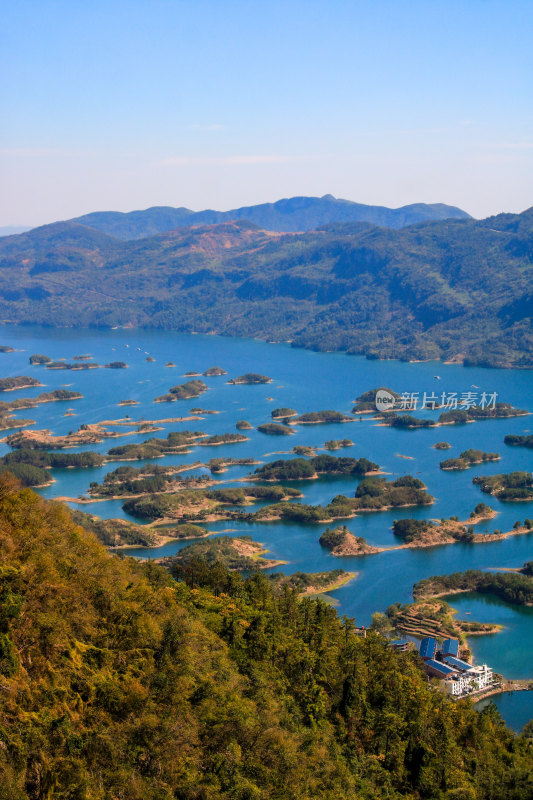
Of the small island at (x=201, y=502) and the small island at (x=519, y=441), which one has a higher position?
the small island at (x=519, y=441)

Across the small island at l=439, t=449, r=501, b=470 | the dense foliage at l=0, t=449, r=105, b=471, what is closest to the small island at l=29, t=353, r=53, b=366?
the dense foliage at l=0, t=449, r=105, b=471

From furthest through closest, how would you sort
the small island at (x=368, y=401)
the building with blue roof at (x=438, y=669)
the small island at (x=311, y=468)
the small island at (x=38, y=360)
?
1. the small island at (x=38, y=360)
2. the small island at (x=368, y=401)
3. the small island at (x=311, y=468)
4. the building with blue roof at (x=438, y=669)

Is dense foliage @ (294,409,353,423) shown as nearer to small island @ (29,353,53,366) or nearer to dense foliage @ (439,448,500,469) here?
dense foliage @ (439,448,500,469)

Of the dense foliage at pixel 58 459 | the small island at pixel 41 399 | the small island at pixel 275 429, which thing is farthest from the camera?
the small island at pixel 41 399

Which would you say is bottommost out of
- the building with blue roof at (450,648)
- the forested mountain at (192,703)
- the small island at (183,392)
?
the building with blue roof at (450,648)

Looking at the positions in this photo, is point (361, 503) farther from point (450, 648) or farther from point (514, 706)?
point (514, 706)

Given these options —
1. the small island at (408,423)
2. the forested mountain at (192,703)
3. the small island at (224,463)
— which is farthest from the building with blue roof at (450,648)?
the small island at (408,423)

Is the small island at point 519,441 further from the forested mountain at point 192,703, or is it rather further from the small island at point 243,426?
the forested mountain at point 192,703

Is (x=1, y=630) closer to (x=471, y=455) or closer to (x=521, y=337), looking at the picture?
(x=471, y=455)
